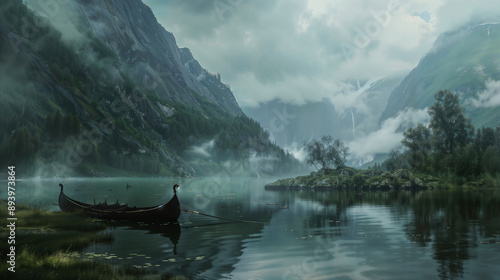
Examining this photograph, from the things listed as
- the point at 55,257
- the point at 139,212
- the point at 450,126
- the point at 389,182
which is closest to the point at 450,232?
the point at 139,212

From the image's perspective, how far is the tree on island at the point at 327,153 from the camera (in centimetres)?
15550

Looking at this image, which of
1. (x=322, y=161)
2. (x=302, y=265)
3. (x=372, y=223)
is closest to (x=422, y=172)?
(x=322, y=161)

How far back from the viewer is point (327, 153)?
15575 centimetres

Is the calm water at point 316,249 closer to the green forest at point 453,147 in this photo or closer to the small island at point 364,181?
the small island at point 364,181

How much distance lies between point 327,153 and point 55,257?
144 m

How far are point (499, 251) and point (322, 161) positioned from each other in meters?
134

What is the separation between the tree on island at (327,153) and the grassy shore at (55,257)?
130619 millimetres

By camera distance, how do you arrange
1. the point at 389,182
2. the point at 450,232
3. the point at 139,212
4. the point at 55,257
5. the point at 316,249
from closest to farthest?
the point at 55,257 → the point at 316,249 → the point at 450,232 → the point at 139,212 → the point at 389,182

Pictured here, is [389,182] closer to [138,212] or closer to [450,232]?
[450,232]

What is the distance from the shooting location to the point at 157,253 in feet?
81.3

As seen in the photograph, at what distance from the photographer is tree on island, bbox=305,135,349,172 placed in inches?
6122

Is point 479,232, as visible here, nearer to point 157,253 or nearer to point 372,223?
point 372,223

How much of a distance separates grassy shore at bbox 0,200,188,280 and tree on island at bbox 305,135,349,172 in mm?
130619

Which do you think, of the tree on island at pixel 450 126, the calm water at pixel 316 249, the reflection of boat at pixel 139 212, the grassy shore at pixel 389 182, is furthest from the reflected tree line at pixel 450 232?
the tree on island at pixel 450 126
